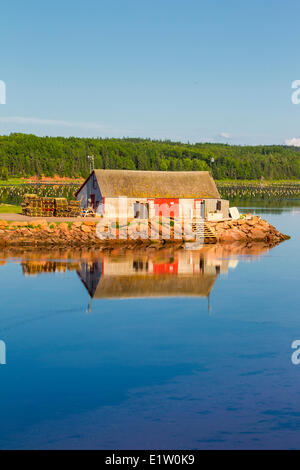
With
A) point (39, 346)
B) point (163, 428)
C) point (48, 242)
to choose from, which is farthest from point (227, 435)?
point (48, 242)

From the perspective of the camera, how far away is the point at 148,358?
20.8 meters

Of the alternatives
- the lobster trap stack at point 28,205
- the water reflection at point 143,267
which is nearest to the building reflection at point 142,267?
the water reflection at point 143,267

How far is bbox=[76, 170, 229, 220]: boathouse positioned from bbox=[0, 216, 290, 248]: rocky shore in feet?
17.5

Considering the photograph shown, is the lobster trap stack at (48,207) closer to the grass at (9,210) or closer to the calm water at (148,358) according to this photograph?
the grass at (9,210)

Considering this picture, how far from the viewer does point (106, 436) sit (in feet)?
48.6

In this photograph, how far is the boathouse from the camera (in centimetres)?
5878

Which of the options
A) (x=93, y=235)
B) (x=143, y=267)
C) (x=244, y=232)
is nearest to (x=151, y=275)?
(x=143, y=267)

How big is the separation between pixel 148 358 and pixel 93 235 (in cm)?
2944

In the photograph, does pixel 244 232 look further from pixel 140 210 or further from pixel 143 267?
pixel 143 267

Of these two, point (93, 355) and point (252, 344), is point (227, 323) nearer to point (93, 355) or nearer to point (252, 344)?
point (252, 344)

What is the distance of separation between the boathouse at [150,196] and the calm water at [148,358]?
70.2 ft

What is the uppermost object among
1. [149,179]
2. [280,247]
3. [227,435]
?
[149,179]

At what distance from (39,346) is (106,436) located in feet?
26.0

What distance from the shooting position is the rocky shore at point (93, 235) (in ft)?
158
